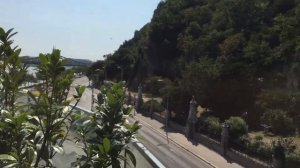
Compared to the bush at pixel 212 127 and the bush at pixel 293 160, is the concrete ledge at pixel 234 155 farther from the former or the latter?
the bush at pixel 293 160

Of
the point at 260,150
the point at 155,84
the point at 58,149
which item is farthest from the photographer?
the point at 155,84

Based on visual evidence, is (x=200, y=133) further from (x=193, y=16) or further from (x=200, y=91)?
(x=193, y=16)

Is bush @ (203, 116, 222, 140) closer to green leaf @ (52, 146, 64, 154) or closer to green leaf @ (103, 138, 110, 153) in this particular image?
green leaf @ (103, 138, 110, 153)

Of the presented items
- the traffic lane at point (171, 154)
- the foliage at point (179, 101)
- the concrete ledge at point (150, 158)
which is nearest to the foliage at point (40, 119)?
the concrete ledge at point (150, 158)

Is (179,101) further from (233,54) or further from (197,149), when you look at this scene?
(233,54)

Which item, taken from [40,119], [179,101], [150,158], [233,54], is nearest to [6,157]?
[40,119]

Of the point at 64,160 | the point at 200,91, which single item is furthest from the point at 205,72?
the point at 64,160
